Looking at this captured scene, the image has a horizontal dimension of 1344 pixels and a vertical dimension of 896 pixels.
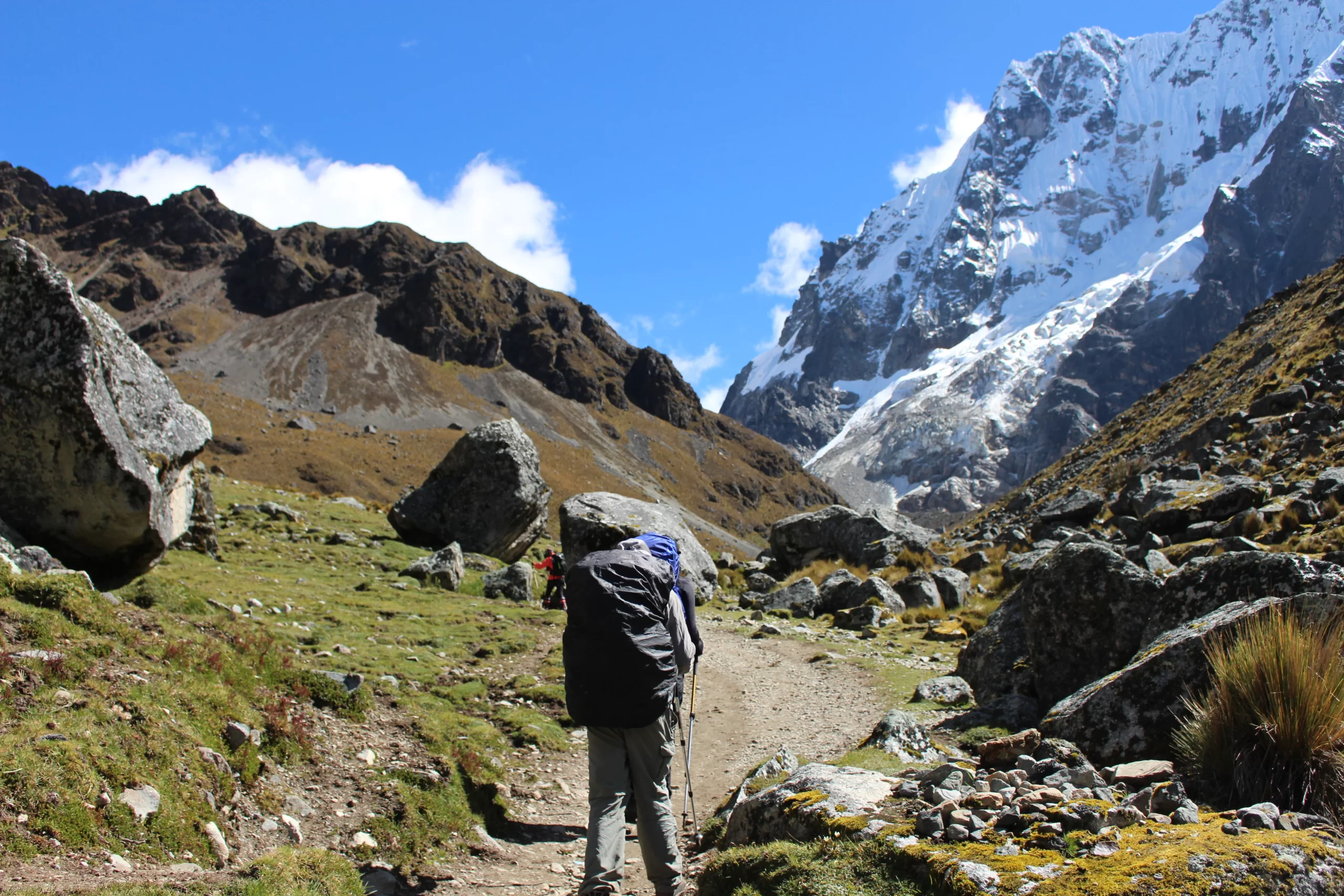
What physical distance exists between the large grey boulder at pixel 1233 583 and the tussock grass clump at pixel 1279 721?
4.08 feet

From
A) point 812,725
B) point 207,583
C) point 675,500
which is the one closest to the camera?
point 812,725

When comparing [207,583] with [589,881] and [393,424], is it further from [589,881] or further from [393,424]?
[393,424]

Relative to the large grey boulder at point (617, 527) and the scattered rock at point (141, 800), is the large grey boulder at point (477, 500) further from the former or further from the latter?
the scattered rock at point (141, 800)

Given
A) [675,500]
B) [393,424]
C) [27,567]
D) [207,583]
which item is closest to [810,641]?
[207,583]

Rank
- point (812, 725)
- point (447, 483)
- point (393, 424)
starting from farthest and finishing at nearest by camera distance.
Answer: point (393, 424) < point (447, 483) < point (812, 725)

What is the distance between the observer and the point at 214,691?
286 inches

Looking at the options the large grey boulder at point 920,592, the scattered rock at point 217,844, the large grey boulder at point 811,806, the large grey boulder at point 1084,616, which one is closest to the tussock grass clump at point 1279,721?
the large grey boulder at point 811,806

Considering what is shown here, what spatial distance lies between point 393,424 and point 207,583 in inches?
6064

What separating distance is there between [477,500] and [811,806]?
23.4 m

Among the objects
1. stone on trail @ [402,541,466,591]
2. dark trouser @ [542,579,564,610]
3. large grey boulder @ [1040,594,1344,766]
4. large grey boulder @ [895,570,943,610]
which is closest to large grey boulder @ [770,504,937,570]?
large grey boulder @ [895,570,943,610]

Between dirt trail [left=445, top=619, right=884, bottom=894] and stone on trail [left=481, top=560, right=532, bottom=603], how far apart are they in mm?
6226

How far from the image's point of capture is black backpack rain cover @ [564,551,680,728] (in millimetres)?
6168

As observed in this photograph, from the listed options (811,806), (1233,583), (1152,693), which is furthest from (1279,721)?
(811,806)

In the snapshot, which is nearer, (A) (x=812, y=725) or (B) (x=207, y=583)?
(A) (x=812, y=725)
